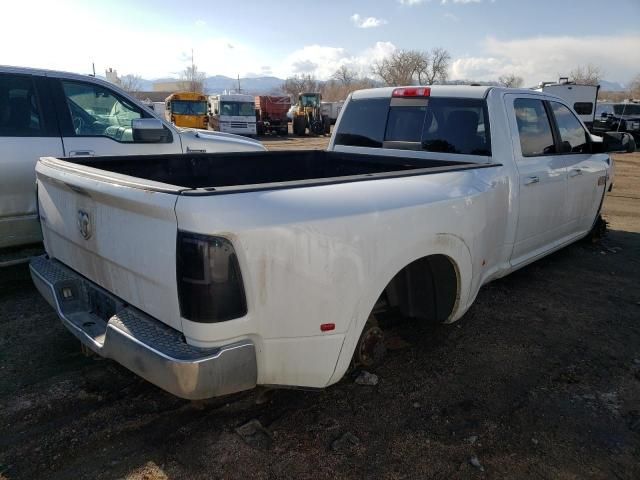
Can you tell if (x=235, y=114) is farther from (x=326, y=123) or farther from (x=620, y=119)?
(x=620, y=119)

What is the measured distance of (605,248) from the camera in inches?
253

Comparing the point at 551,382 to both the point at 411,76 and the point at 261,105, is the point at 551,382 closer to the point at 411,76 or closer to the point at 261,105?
the point at 261,105

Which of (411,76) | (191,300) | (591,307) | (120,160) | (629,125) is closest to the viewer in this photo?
(191,300)

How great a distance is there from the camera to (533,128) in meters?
4.34

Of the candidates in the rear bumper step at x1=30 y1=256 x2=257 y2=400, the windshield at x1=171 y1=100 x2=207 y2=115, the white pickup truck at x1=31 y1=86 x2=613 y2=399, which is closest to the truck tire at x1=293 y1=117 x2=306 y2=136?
the windshield at x1=171 y1=100 x2=207 y2=115

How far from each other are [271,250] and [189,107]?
2963cm

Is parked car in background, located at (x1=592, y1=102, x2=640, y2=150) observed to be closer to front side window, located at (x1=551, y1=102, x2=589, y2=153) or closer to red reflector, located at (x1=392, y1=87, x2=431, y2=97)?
front side window, located at (x1=551, y1=102, x2=589, y2=153)

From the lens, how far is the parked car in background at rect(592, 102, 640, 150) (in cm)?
2338

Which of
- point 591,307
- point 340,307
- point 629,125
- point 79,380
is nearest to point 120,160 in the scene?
point 79,380

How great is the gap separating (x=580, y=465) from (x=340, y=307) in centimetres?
148

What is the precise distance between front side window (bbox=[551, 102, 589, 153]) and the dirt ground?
6.11 ft

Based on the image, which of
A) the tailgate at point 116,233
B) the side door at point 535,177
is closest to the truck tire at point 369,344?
the tailgate at point 116,233

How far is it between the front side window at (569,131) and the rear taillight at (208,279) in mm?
4030

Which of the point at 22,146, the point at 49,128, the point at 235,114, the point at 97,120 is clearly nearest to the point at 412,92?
the point at 97,120
